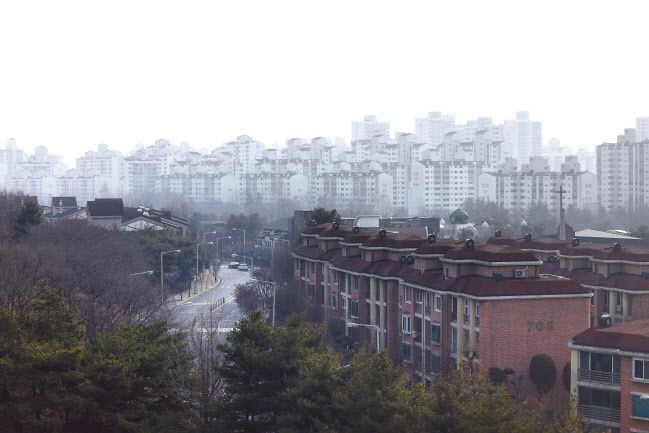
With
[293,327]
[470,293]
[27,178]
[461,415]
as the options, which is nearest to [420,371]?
[470,293]

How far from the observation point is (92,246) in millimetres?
44000

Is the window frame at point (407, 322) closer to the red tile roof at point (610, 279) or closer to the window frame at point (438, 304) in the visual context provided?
the window frame at point (438, 304)

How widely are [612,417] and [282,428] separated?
9.70 meters

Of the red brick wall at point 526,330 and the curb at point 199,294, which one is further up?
the red brick wall at point 526,330

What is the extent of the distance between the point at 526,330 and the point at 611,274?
848cm

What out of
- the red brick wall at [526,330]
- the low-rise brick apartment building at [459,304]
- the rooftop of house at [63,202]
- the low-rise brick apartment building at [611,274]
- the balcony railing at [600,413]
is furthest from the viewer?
the rooftop of house at [63,202]

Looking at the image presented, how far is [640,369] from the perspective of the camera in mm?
21234

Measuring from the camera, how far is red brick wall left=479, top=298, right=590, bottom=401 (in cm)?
2722

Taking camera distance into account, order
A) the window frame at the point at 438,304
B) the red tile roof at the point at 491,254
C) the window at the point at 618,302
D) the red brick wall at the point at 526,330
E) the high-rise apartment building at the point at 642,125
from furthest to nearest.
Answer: the high-rise apartment building at the point at 642,125
the window at the point at 618,302
the window frame at the point at 438,304
the red tile roof at the point at 491,254
the red brick wall at the point at 526,330

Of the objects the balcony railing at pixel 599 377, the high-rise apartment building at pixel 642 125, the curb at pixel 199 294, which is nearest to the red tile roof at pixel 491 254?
the balcony railing at pixel 599 377

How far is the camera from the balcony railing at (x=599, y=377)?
22.0 metres

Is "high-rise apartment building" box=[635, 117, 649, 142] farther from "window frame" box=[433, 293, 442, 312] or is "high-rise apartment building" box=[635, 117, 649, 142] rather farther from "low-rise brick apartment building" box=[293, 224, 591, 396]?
"window frame" box=[433, 293, 442, 312]

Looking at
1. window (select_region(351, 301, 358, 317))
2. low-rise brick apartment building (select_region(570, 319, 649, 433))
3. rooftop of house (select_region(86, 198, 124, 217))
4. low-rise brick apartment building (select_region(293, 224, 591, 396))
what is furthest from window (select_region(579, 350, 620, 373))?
rooftop of house (select_region(86, 198, 124, 217))

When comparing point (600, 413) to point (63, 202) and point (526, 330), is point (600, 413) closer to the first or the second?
point (526, 330)
